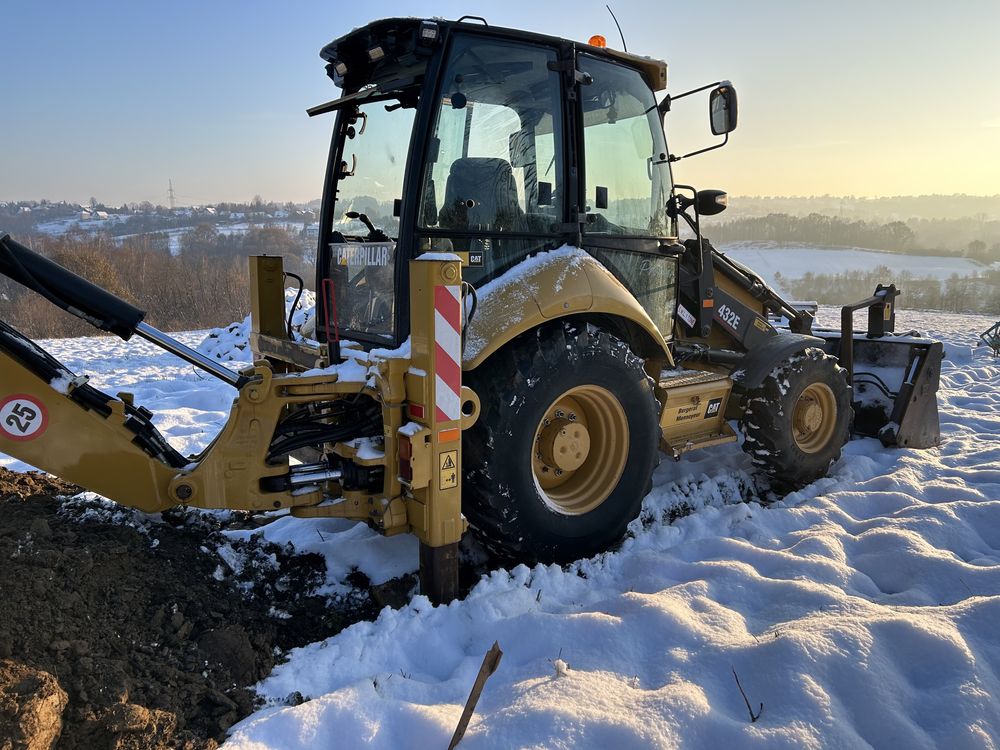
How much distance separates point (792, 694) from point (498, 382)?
1.73 meters

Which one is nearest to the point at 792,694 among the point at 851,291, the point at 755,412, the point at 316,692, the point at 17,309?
the point at 316,692

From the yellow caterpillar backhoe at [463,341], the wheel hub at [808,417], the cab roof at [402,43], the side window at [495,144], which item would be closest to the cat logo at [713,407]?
the yellow caterpillar backhoe at [463,341]

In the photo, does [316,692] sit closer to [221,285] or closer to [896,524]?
[896,524]

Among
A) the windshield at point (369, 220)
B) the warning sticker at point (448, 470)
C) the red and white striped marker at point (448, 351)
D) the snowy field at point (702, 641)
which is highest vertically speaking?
the windshield at point (369, 220)

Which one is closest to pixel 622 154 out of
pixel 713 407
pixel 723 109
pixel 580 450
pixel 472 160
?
pixel 723 109

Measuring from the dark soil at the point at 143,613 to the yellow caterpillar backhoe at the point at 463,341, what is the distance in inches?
12.3

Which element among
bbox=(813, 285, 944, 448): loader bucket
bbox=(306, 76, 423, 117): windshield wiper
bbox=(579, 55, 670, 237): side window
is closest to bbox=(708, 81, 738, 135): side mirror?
bbox=(579, 55, 670, 237): side window

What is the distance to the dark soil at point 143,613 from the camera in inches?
88.0

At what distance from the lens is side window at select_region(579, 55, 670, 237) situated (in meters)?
4.05

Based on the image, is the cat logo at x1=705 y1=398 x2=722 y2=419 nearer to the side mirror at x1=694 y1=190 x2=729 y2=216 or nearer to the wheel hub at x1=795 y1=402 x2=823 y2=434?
the wheel hub at x1=795 y1=402 x2=823 y2=434

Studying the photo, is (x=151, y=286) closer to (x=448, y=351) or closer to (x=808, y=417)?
(x=808, y=417)

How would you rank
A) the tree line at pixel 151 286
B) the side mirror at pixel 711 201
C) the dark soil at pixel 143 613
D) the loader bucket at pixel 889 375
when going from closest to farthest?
1. the dark soil at pixel 143 613
2. the side mirror at pixel 711 201
3. the loader bucket at pixel 889 375
4. the tree line at pixel 151 286

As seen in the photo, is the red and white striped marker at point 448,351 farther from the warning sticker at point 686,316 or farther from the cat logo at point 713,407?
the warning sticker at point 686,316

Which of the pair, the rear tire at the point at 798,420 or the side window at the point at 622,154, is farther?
the rear tire at the point at 798,420
